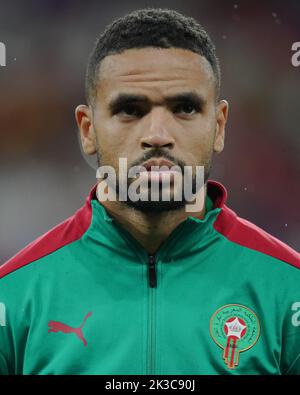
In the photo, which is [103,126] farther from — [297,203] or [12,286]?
[297,203]

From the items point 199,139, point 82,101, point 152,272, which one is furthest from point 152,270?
point 82,101

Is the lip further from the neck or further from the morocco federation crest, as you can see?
the morocco federation crest

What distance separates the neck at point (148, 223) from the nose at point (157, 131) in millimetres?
196

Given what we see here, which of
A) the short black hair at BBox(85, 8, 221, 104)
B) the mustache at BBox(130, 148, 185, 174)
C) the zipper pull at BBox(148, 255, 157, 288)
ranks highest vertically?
the short black hair at BBox(85, 8, 221, 104)

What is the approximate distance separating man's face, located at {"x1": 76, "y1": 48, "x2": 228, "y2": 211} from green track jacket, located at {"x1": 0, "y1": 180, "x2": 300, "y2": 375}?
17 cm

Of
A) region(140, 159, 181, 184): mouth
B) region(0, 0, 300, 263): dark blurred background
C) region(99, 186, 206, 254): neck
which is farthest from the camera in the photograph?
region(0, 0, 300, 263): dark blurred background

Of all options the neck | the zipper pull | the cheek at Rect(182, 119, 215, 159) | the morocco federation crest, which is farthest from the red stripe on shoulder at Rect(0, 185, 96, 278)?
the morocco federation crest

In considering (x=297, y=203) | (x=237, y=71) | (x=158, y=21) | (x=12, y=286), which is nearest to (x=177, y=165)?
(x=158, y=21)

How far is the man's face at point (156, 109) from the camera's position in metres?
1.75

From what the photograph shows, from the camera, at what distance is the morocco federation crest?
1.74 metres

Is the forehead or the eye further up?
the forehead

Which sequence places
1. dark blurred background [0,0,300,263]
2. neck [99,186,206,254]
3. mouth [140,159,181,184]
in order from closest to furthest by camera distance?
mouth [140,159,181,184]
neck [99,186,206,254]
dark blurred background [0,0,300,263]

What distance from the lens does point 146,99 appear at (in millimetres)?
1772

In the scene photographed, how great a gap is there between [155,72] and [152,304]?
0.61 m
